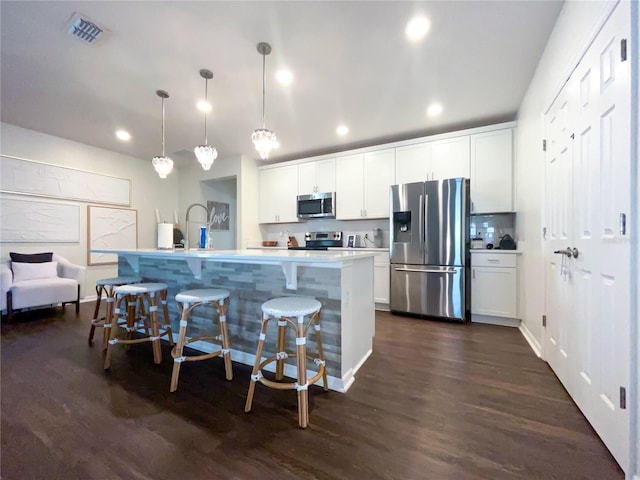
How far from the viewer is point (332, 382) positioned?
180 centimetres

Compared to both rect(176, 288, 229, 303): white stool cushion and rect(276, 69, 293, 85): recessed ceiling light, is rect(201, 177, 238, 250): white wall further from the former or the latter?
rect(176, 288, 229, 303): white stool cushion

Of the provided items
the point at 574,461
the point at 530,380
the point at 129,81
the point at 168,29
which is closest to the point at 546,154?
the point at 530,380

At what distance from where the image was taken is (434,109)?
3.21 m

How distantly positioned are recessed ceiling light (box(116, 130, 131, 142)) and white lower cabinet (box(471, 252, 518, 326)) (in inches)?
204

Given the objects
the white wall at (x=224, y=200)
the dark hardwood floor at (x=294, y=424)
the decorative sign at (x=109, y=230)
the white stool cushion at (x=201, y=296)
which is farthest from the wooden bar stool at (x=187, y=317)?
the white wall at (x=224, y=200)

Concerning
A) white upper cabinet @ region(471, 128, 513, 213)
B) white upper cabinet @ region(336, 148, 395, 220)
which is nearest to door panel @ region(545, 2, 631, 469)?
white upper cabinet @ region(471, 128, 513, 213)

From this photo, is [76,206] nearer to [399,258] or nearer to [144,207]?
[144,207]

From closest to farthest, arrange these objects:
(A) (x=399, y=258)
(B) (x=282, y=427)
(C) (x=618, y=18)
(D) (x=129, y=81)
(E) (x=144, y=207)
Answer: (C) (x=618, y=18), (B) (x=282, y=427), (D) (x=129, y=81), (A) (x=399, y=258), (E) (x=144, y=207)

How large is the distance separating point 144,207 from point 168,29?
4143 mm

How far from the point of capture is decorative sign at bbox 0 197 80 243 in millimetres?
3697

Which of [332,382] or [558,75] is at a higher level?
[558,75]

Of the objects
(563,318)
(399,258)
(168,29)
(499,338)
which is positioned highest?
(168,29)

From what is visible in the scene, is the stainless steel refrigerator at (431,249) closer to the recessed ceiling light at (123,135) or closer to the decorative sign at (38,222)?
the recessed ceiling light at (123,135)

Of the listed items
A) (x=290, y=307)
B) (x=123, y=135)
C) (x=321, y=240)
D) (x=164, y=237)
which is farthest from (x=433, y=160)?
(x=123, y=135)
